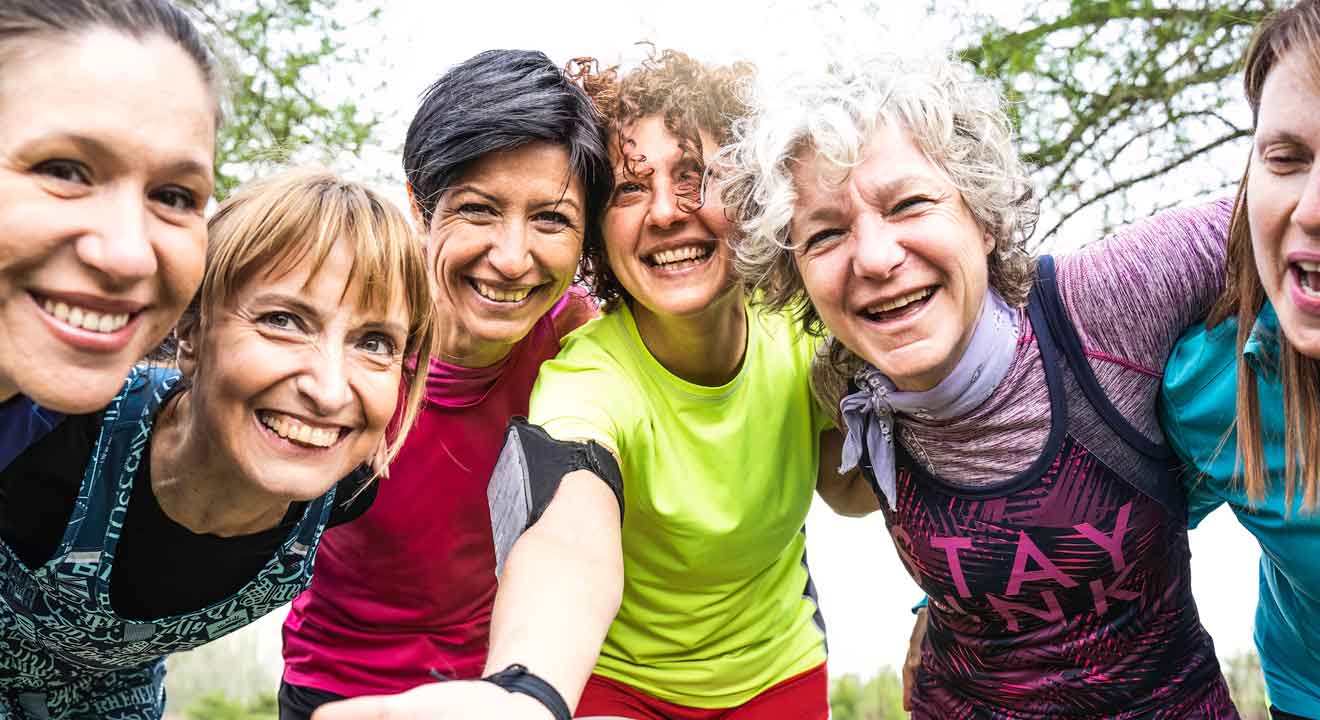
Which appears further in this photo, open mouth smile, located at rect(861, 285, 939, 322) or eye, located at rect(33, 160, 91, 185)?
open mouth smile, located at rect(861, 285, 939, 322)

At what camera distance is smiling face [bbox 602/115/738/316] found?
2564 millimetres

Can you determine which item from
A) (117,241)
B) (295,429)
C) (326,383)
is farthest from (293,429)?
(117,241)

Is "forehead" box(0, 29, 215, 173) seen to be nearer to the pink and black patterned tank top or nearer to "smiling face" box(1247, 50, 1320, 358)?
the pink and black patterned tank top

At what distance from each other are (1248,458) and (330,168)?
1.81 metres

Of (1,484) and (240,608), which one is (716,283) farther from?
(1,484)

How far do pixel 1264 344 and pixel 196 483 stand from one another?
191 cm

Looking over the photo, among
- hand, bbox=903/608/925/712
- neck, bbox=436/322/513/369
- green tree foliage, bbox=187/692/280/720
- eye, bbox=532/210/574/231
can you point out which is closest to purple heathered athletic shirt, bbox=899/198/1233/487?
hand, bbox=903/608/925/712

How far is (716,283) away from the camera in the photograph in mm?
2615

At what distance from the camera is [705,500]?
103 inches

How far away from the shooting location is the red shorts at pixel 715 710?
8.96ft

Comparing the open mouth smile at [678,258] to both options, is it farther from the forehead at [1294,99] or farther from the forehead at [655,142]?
the forehead at [1294,99]

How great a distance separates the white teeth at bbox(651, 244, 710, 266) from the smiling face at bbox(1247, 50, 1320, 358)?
108 cm

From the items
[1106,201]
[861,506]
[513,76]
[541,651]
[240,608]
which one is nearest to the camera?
[541,651]

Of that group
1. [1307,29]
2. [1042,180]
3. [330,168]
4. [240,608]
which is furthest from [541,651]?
[1042,180]
